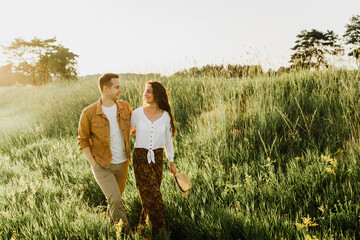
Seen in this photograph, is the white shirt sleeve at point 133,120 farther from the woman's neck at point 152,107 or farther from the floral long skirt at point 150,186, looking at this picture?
the floral long skirt at point 150,186

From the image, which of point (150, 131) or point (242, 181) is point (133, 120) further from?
point (242, 181)

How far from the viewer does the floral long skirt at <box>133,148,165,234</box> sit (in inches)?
101

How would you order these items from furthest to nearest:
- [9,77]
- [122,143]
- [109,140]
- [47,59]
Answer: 1. [9,77]
2. [47,59]
3. [122,143]
4. [109,140]

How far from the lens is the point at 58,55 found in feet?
66.8

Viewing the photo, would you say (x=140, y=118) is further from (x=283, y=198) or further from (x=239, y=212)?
(x=283, y=198)

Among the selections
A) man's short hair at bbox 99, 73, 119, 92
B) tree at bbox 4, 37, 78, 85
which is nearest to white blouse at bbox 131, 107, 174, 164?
man's short hair at bbox 99, 73, 119, 92

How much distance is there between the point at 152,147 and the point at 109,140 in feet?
1.65

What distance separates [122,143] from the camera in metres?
2.77

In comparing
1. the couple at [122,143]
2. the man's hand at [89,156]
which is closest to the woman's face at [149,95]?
the couple at [122,143]

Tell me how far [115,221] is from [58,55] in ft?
70.8

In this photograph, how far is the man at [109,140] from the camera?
2.57 m

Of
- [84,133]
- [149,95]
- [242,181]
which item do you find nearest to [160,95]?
[149,95]

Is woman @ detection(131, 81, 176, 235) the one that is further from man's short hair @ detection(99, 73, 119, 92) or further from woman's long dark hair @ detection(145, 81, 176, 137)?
man's short hair @ detection(99, 73, 119, 92)

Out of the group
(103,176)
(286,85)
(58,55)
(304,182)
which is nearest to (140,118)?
(103,176)
